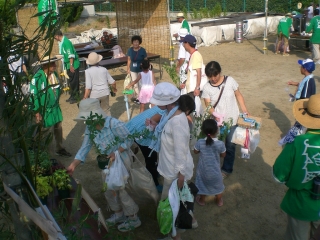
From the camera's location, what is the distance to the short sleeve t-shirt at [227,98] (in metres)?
4.89

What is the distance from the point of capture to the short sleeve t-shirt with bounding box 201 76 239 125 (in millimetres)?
4887

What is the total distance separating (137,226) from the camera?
14.0 feet

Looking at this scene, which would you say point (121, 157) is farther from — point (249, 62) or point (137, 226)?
point (249, 62)

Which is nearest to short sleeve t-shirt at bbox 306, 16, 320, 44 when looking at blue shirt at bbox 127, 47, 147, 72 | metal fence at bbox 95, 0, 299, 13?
blue shirt at bbox 127, 47, 147, 72

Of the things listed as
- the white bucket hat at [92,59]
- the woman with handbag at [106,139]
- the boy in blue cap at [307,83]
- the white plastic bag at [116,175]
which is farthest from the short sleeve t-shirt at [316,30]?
the white plastic bag at [116,175]

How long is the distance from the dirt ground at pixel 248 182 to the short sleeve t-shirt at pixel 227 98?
3.38ft

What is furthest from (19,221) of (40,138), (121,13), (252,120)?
(121,13)

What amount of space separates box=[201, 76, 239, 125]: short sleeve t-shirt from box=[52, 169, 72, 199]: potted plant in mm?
2281

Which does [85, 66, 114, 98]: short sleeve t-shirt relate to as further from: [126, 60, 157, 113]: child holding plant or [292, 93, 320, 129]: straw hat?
[292, 93, 320, 129]: straw hat

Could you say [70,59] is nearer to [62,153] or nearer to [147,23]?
[62,153]

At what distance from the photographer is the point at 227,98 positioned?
4.88m

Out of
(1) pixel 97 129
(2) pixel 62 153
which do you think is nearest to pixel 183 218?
(1) pixel 97 129

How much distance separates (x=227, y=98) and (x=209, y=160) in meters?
1.01

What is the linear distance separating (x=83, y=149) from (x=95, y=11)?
30.9 m
